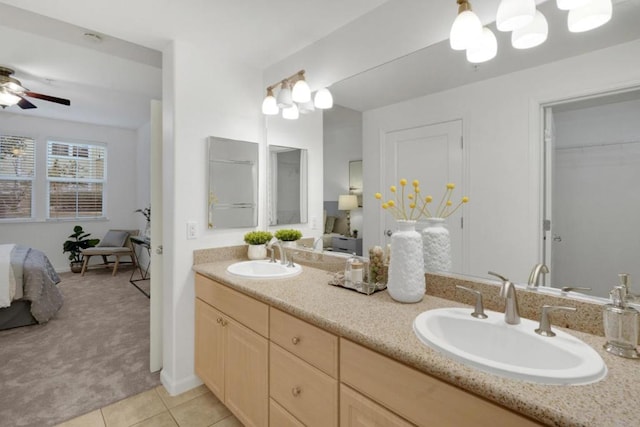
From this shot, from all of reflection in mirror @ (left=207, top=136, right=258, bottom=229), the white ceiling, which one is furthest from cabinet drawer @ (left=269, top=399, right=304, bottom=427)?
the white ceiling

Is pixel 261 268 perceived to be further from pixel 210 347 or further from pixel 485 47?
pixel 485 47

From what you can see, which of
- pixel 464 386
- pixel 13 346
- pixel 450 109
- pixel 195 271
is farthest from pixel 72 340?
pixel 450 109

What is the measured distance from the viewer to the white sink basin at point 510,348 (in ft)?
2.41

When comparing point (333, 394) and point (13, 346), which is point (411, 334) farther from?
point (13, 346)

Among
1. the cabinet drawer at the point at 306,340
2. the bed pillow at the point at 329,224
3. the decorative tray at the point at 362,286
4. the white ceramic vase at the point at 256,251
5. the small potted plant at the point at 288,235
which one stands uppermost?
the bed pillow at the point at 329,224

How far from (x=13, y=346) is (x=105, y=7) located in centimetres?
287

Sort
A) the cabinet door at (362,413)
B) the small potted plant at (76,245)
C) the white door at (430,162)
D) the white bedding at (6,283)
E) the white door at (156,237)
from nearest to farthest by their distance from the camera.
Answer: the cabinet door at (362,413) → the white door at (430,162) → the white door at (156,237) → the white bedding at (6,283) → the small potted plant at (76,245)

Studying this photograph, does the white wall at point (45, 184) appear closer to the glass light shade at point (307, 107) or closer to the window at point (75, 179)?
the window at point (75, 179)

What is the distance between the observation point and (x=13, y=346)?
2.63 meters

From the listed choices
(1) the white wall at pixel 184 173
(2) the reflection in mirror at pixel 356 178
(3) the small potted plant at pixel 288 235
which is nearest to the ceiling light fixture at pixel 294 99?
(1) the white wall at pixel 184 173

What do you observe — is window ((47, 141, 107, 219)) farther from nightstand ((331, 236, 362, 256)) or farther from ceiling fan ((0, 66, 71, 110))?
nightstand ((331, 236, 362, 256))

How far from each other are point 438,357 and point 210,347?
1.51 meters

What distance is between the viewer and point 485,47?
1270 millimetres

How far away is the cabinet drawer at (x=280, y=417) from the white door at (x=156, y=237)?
1.33m
